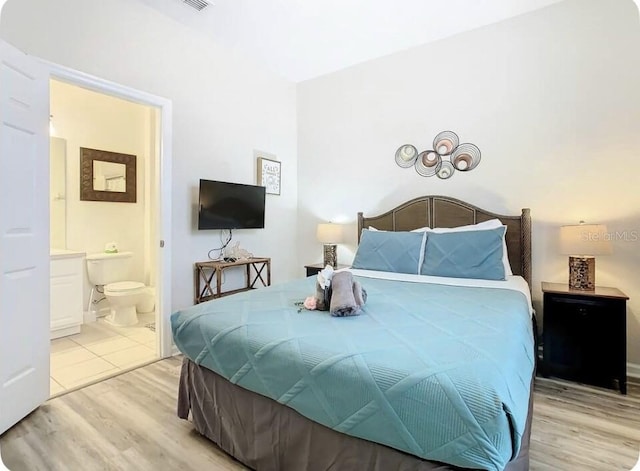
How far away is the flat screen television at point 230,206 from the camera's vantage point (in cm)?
328

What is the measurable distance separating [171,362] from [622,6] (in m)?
4.62

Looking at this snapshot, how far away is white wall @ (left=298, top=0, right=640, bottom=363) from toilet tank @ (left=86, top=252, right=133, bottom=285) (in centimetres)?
278

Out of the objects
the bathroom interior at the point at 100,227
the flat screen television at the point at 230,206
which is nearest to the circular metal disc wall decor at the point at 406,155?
the flat screen television at the point at 230,206

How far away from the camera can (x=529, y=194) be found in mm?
3064

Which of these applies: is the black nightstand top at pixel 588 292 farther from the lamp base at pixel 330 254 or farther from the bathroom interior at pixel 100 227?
the bathroom interior at pixel 100 227

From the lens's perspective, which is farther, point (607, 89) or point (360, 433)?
point (607, 89)

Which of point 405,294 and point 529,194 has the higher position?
point 529,194

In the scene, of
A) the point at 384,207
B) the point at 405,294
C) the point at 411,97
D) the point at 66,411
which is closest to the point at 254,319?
the point at 405,294

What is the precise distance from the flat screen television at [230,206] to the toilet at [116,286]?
137 cm

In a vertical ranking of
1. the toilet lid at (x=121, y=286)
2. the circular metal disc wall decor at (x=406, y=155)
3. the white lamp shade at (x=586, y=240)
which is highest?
the circular metal disc wall decor at (x=406, y=155)

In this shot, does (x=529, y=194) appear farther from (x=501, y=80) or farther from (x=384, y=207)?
(x=384, y=207)

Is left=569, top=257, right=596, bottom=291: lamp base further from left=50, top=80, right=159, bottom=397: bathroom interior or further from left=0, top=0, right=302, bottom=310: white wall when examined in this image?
left=50, top=80, right=159, bottom=397: bathroom interior

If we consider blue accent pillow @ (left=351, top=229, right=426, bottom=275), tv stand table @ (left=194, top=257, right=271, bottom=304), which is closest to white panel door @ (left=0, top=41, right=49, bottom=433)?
tv stand table @ (left=194, top=257, right=271, bottom=304)

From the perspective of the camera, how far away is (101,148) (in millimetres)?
4223
